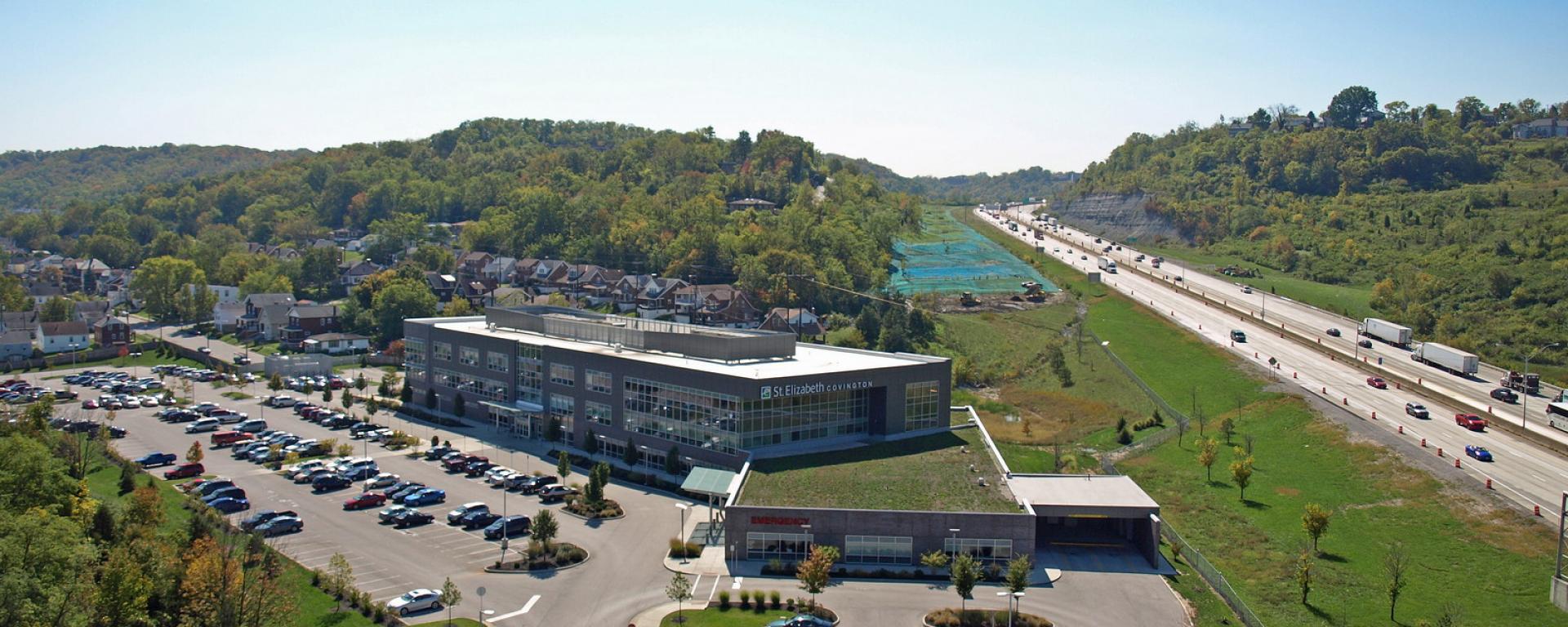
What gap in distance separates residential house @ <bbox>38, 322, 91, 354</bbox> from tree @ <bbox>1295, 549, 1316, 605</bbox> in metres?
88.5

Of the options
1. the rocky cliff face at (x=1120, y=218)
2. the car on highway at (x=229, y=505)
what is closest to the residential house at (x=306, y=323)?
the car on highway at (x=229, y=505)

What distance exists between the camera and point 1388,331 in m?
70.2

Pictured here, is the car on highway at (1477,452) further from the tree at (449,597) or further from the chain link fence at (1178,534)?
the tree at (449,597)

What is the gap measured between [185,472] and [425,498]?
42.0 feet

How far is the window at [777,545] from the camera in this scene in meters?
36.2

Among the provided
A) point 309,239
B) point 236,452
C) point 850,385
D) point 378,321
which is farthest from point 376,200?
point 850,385

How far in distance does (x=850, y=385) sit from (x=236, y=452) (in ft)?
97.8

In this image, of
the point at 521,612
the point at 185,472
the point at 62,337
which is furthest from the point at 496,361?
the point at 62,337

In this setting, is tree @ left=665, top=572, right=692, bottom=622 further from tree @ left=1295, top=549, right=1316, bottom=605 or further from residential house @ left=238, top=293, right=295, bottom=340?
residential house @ left=238, top=293, right=295, bottom=340

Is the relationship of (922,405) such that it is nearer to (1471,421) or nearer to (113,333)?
(1471,421)

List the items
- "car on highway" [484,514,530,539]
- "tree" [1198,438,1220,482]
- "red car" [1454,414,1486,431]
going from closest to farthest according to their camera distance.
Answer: "car on highway" [484,514,530,539]
"tree" [1198,438,1220,482]
"red car" [1454,414,1486,431]

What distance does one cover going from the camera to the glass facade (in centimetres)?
4781

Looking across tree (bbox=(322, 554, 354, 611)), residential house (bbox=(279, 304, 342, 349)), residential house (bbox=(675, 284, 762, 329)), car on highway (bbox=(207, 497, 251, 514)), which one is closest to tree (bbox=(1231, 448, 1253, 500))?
tree (bbox=(322, 554, 354, 611))

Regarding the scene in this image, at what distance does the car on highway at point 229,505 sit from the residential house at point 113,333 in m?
54.5
